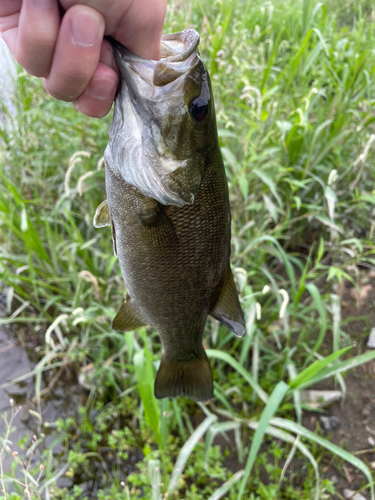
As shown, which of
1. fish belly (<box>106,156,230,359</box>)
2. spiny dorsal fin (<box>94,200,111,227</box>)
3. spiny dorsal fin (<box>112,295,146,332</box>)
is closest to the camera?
fish belly (<box>106,156,230,359</box>)

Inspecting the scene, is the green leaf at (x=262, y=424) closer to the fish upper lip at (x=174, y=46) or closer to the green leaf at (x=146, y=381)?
the green leaf at (x=146, y=381)

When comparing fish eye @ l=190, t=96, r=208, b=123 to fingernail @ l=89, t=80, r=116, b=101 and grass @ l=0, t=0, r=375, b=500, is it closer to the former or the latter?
fingernail @ l=89, t=80, r=116, b=101

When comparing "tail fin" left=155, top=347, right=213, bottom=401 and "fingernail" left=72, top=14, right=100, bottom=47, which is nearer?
"fingernail" left=72, top=14, right=100, bottom=47

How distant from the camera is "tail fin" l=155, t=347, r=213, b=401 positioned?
1.35m

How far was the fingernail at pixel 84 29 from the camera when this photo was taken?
697 mm

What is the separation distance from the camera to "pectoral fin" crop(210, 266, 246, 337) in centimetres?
114

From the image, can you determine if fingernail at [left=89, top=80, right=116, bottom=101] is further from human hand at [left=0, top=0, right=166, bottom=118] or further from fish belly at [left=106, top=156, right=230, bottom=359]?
fish belly at [left=106, top=156, right=230, bottom=359]

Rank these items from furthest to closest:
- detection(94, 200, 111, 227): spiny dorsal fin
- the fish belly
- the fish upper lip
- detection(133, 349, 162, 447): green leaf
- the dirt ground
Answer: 1. the dirt ground
2. detection(133, 349, 162, 447): green leaf
3. detection(94, 200, 111, 227): spiny dorsal fin
4. the fish belly
5. the fish upper lip

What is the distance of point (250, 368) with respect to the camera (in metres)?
2.14

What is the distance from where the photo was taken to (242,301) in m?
1.66

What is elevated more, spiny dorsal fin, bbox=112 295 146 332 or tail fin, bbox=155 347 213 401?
spiny dorsal fin, bbox=112 295 146 332

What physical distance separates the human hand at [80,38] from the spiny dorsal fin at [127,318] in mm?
697

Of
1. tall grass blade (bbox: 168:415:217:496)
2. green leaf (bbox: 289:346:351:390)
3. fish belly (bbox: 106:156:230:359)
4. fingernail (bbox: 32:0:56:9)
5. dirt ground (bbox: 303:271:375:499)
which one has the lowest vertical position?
dirt ground (bbox: 303:271:375:499)

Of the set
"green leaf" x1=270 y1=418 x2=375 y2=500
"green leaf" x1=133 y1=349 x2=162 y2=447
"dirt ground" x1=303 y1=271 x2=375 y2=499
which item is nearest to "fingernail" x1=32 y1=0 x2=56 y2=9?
"green leaf" x1=133 y1=349 x2=162 y2=447
